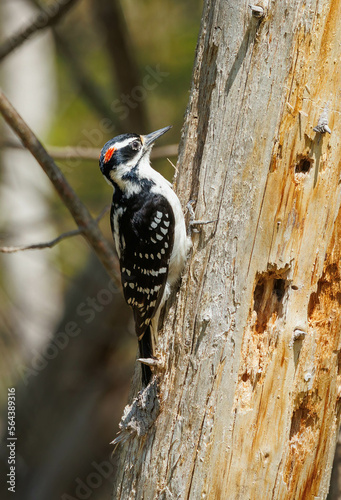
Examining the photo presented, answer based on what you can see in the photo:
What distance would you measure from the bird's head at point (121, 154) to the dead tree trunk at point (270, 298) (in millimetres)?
1058

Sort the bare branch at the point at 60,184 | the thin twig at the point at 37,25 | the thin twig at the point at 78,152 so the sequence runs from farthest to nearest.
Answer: the thin twig at the point at 78,152
the thin twig at the point at 37,25
the bare branch at the point at 60,184

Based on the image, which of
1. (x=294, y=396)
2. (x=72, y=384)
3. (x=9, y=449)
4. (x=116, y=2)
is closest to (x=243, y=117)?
(x=294, y=396)

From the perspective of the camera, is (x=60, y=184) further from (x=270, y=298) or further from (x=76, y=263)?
(x=76, y=263)

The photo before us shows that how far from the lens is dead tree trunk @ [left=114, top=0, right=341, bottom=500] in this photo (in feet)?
9.61

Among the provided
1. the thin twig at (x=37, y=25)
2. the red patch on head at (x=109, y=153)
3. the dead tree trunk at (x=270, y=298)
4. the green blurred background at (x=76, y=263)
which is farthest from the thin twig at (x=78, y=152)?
the dead tree trunk at (x=270, y=298)

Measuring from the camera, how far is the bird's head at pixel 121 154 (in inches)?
157

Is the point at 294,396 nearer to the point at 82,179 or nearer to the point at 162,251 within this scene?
the point at 162,251

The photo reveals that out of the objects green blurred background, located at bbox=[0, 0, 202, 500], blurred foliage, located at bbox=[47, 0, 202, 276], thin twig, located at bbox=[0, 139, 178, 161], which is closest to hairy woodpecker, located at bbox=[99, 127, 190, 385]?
thin twig, located at bbox=[0, 139, 178, 161]

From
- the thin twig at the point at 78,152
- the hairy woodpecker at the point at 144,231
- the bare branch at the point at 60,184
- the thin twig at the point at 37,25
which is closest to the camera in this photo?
the hairy woodpecker at the point at 144,231

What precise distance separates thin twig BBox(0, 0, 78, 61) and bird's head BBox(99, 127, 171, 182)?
1.48 meters

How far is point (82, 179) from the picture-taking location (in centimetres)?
736

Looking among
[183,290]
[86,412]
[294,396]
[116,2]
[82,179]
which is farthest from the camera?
[82,179]

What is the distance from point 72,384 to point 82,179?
8.25 ft

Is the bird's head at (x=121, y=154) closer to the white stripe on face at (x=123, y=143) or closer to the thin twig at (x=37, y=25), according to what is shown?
the white stripe on face at (x=123, y=143)
